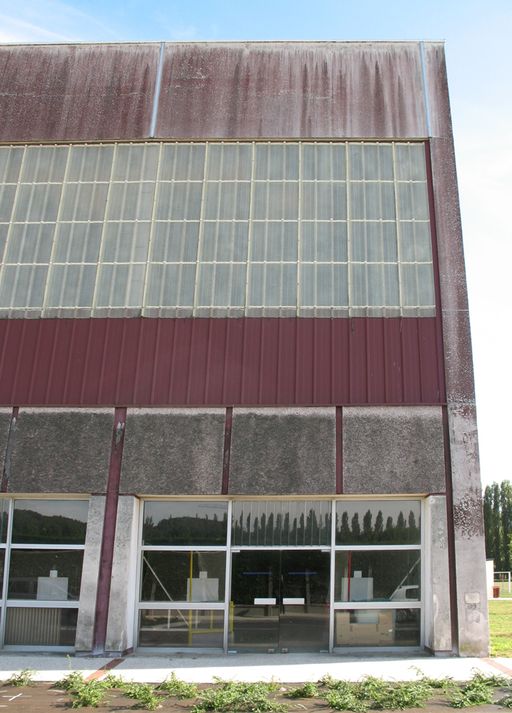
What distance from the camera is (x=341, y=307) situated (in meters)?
13.8

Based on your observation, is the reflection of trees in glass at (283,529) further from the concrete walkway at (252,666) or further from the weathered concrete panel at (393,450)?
the concrete walkway at (252,666)

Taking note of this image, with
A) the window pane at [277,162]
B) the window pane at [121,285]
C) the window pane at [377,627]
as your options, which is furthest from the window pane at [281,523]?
the window pane at [277,162]

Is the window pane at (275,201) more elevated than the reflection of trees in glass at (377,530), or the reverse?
the window pane at (275,201)

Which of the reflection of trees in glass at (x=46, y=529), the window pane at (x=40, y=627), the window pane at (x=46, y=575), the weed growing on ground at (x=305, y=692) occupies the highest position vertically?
the reflection of trees in glass at (x=46, y=529)

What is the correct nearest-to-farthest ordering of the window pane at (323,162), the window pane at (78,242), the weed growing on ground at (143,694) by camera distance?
the weed growing on ground at (143,694), the window pane at (78,242), the window pane at (323,162)

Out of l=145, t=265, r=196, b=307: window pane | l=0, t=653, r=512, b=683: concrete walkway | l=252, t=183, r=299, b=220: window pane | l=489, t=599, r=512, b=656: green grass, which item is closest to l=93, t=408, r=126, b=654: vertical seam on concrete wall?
l=0, t=653, r=512, b=683: concrete walkway

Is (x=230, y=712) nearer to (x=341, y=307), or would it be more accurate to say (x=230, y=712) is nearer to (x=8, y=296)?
(x=341, y=307)

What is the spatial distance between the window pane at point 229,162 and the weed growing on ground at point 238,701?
9.96 m

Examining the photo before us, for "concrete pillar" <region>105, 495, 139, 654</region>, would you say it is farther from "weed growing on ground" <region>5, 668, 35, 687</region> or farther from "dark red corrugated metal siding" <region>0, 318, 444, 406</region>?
"weed growing on ground" <region>5, 668, 35, 687</region>

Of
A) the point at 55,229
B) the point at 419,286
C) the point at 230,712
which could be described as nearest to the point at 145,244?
the point at 55,229

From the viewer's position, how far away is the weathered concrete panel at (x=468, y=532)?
39.5ft

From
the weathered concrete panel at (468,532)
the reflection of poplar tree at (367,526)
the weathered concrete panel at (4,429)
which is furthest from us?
the weathered concrete panel at (4,429)

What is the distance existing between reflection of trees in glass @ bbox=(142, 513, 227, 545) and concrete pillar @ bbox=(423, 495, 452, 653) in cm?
362

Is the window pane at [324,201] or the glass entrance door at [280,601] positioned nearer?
the glass entrance door at [280,601]
